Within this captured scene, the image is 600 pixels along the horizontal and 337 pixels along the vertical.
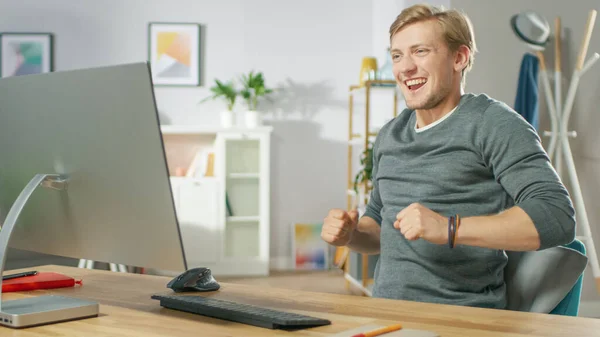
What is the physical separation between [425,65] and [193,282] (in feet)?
2.48

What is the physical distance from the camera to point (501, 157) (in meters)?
1.56

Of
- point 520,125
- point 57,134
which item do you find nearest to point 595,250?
point 520,125

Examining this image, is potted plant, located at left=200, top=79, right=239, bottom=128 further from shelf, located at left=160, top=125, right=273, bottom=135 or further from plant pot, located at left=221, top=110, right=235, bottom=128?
shelf, located at left=160, top=125, right=273, bottom=135

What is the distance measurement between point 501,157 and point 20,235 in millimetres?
1019

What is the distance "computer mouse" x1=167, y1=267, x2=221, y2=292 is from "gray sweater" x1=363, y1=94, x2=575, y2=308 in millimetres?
445

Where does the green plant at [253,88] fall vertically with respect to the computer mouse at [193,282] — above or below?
above

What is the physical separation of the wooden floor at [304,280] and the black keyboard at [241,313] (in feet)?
12.6

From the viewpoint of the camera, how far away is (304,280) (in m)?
5.73

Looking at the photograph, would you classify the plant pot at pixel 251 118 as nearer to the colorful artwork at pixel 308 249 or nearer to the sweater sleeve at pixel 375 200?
the colorful artwork at pixel 308 249

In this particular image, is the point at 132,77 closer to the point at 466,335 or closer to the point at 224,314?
the point at 224,314

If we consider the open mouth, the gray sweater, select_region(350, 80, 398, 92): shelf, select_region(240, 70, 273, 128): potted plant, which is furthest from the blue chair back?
select_region(240, 70, 273, 128): potted plant

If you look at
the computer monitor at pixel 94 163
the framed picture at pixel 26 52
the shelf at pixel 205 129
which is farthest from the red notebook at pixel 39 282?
the framed picture at pixel 26 52

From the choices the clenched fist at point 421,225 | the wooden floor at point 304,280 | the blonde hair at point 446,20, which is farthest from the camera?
the wooden floor at point 304,280

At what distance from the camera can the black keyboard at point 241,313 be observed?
3.83ft
